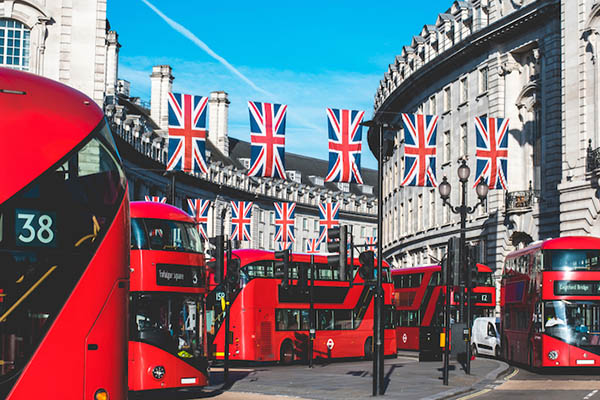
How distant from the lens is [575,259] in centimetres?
3000

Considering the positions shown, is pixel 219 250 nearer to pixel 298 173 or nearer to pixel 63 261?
pixel 63 261

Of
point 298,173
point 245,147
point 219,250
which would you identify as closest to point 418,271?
point 219,250

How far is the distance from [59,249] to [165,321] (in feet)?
37.7

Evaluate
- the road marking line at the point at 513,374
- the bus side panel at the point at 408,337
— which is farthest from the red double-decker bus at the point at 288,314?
the bus side panel at the point at 408,337

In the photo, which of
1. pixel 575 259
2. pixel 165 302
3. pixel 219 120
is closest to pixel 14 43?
pixel 575 259

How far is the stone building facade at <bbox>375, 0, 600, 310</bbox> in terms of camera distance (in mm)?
42719

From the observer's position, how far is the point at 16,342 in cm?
914

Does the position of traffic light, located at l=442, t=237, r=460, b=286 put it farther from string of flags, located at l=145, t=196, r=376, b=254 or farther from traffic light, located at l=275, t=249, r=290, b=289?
string of flags, located at l=145, t=196, r=376, b=254

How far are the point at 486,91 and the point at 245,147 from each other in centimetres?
7366

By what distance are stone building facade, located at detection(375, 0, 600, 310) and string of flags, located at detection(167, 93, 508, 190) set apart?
9494 mm

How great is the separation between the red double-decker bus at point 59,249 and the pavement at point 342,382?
12423mm

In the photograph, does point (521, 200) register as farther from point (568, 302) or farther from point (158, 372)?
point (158, 372)

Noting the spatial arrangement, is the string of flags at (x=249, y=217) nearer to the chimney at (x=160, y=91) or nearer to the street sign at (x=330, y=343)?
the street sign at (x=330, y=343)

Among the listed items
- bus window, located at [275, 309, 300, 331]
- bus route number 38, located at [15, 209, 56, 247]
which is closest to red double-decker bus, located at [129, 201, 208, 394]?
bus route number 38, located at [15, 209, 56, 247]
